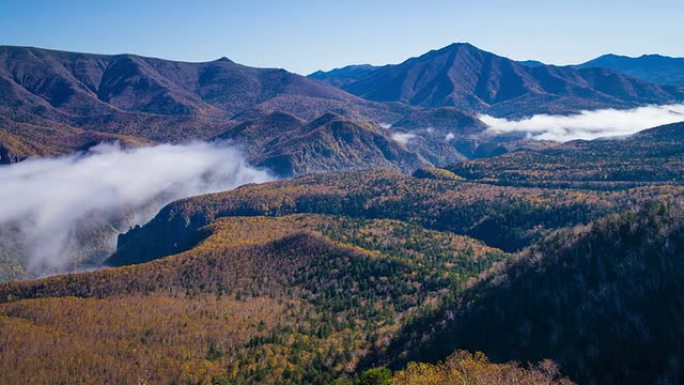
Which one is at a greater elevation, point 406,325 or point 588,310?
point 588,310

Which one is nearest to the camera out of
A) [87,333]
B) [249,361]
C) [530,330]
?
[530,330]

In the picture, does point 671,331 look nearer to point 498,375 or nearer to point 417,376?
point 498,375

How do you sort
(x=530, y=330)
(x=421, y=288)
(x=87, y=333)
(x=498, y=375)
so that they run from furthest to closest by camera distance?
(x=421, y=288) < (x=87, y=333) < (x=530, y=330) < (x=498, y=375)

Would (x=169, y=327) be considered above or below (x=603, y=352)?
below

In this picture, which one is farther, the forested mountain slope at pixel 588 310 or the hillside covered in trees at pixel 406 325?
the hillside covered in trees at pixel 406 325

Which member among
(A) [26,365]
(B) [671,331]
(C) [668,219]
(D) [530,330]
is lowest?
(A) [26,365]

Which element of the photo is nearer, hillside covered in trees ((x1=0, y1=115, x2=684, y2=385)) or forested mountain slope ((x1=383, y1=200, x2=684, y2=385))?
forested mountain slope ((x1=383, y1=200, x2=684, y2=385))

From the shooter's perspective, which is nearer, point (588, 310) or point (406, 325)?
point (588, 310)

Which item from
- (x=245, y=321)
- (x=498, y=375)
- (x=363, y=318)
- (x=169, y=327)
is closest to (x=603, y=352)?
(x=498, y=375)

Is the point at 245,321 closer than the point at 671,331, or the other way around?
the point at 671,331
